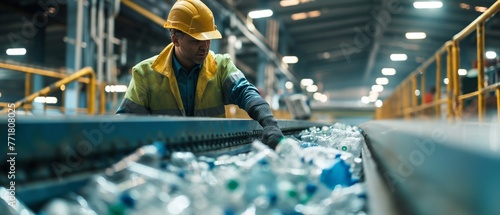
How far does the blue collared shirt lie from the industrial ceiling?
147 inches

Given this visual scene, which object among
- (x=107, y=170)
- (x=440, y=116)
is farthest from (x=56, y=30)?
(x=107, y=170)

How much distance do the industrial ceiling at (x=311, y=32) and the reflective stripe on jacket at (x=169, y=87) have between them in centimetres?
356

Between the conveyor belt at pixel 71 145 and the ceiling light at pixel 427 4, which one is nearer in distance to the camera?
the conveyor belt at pixel 71 145

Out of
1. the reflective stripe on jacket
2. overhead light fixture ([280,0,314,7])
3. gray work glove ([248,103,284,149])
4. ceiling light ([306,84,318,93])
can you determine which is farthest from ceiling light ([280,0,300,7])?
ceiling light ([306,84,318,93])

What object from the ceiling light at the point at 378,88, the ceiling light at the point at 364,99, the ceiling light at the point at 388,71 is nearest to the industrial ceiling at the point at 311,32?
the ceiling light at the point at 388,71

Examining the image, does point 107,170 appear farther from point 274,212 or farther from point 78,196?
point 274,212

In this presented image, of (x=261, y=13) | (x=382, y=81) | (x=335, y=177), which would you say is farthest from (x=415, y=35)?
(x=335, y=177)

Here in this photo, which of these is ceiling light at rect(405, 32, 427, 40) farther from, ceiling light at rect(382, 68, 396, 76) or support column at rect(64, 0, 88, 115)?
support column at rect(64, 0, 88, 115)

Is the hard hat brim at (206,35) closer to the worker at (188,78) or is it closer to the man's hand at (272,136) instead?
the worker at (188,78)

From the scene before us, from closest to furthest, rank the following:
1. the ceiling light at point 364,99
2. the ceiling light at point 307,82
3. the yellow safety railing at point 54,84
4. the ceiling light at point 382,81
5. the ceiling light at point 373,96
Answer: the yellow safety railing at point 54,84
the ceiling light at point 307,82
the ceiling light at point 382,81
the ceiling light at point 364,99
the ceiling light at point 373,96

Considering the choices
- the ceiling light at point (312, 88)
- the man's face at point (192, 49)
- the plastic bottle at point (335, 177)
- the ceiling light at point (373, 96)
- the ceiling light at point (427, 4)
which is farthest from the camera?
the ceiling light at point (373, 96)

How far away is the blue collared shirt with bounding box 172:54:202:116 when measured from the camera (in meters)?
2.81

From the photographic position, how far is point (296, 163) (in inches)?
52.0

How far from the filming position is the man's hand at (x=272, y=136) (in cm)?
213
